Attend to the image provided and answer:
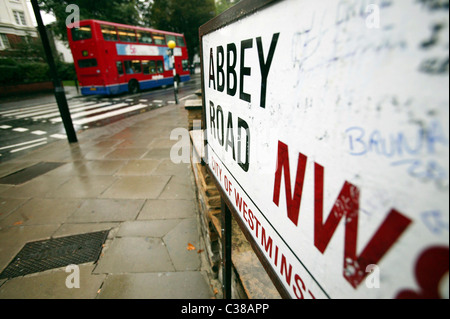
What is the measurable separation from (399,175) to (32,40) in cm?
2765

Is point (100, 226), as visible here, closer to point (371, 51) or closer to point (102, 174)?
point (102, 174)

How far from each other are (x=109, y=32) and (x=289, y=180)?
15.4 metres

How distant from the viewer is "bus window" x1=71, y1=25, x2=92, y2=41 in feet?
39.2

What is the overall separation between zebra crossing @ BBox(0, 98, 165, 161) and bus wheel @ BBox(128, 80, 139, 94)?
2.07 m

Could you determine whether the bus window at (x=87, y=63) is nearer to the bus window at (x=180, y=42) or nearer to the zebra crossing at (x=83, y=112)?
the zebra crossing at (x=83, y=112)

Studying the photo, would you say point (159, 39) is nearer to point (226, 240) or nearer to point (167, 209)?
point (167, 209)

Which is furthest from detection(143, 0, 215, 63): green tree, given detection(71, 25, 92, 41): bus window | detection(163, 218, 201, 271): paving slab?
detection(163, 218, 201, 271): paving slab

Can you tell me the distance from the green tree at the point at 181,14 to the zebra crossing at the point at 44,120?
21031 mm

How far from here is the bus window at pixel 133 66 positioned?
45.9 feet

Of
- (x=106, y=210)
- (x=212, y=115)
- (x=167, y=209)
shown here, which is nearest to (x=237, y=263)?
(x=212, y=115)

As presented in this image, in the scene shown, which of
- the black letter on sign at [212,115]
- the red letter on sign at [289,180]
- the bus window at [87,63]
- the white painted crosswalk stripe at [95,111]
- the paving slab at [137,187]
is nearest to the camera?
the red letter on sign at [289,180]

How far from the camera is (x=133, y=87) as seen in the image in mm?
15000

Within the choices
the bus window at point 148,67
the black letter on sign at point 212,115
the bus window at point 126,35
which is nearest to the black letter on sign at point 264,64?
the black letter on sign at point 212,115
